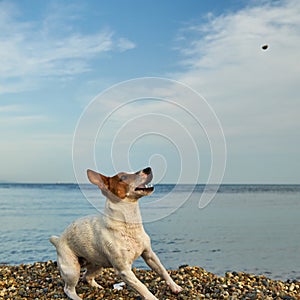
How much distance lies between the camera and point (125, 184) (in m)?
5.87

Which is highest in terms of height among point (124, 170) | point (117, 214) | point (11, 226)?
point (124, 170)

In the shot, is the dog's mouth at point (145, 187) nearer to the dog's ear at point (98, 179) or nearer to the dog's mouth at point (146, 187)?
the dog's mouth at point (146, 187)

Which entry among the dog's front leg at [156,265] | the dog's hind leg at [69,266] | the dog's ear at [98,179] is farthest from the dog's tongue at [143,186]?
the dog's hind leg at [69,266]

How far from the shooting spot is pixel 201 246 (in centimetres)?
1409

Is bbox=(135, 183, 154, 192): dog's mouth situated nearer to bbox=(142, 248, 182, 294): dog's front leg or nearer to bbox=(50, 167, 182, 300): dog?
bbox=(50, 167, 182, 300): dog

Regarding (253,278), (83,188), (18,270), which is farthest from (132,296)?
(18,270)

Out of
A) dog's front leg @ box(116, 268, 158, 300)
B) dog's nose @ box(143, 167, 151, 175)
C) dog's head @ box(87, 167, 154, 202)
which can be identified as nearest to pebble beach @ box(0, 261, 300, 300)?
dog's front leg @ box(116, 268, 158, 300)

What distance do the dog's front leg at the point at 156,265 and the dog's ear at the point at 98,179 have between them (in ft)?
3.74

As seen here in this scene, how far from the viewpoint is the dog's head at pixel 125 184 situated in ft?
19.1

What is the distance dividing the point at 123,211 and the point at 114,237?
0.39 m

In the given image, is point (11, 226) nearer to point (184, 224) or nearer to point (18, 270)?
point (184, 224)

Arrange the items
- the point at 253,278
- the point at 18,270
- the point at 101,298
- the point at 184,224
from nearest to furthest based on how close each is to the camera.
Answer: the point at 101,298 < the point at 253,278 < the point at 18,270 < the point at 184,224

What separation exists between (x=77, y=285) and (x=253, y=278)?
9.77 ft

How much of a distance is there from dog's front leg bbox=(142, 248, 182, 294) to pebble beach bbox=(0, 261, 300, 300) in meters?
0.11
